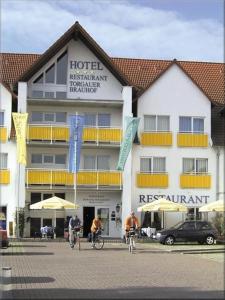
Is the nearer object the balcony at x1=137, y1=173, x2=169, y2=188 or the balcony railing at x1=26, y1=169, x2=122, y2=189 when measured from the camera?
the balcony railing at x1=26, y1=169, x2=122, y2=189

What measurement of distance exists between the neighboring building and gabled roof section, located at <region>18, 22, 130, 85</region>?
0.08 meters

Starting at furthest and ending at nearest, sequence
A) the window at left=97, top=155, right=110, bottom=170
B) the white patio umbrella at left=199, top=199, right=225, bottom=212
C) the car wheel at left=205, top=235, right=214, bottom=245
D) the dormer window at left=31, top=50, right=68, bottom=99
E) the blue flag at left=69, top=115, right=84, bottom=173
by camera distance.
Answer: the window at left=97, top=155, right=110, bottom=170 < the dormer window at left=31, top=50, right=68, bottom=99 < the blue flag at left=69, top=115, right=84, bottom=173 < the car wheel at left=205, top=235, right=214, bottom=245 < the white patio umbrella at left=199, top=199, right=225, bottom=212

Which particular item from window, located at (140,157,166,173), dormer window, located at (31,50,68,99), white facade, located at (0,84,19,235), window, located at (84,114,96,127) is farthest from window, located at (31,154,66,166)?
window, located at (140,157,166,173)

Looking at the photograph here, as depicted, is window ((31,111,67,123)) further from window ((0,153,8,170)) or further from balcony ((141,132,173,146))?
balcony ((141,132,173,146))

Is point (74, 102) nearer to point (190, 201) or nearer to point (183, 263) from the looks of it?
point (190, 201)

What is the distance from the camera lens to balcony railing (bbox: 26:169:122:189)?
41.6 m

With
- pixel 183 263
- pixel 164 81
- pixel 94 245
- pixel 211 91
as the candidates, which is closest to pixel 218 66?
pixel 211 91

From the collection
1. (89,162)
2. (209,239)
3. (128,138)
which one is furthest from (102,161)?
(209,239)

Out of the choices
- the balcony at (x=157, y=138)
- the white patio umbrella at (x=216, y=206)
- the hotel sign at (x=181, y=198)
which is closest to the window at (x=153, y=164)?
the balcony at (x=157, y=138)

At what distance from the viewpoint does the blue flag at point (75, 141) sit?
39.5 metres

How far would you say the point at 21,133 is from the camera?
3941 centimetres

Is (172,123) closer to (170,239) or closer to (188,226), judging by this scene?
(188,226)

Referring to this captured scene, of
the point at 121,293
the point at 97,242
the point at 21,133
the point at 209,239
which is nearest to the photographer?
the point at 121,293

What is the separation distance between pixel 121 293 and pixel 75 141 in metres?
27.2
